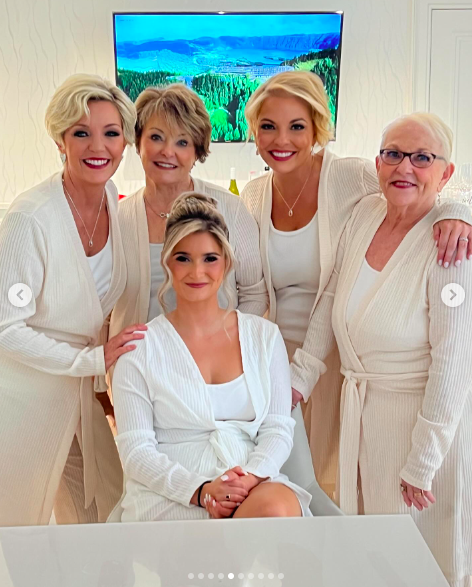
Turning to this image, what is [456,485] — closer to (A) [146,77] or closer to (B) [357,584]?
(B) [357,584]

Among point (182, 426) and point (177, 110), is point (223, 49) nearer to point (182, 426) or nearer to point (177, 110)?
point (177, 110)

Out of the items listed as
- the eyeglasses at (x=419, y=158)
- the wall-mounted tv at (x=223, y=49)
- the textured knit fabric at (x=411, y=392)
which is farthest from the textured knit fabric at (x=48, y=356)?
the wall-mounted tv at (x=223, y=49)

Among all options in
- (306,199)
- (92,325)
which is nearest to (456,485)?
(306,199)

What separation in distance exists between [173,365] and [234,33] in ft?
7.27

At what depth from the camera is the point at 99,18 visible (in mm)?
3186

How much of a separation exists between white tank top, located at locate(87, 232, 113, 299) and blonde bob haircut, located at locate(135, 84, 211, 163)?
0.32m

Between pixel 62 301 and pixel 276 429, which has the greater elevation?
pixel 62 301

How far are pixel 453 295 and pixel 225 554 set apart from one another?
2.36ft

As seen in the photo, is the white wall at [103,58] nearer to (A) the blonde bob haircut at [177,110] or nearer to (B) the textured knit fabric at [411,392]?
(A) the blonde bob haircut at [177,110]

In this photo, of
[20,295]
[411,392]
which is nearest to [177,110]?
[20,295]

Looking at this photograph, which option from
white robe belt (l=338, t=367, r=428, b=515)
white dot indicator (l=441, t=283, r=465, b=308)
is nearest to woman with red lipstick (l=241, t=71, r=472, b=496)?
white robe belt (l=338, t=367, r=428, b=515)

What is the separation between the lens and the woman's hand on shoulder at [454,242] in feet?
Answer: 4.59

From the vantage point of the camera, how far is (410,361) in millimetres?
1486

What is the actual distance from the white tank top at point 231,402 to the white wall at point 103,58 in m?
2.11
